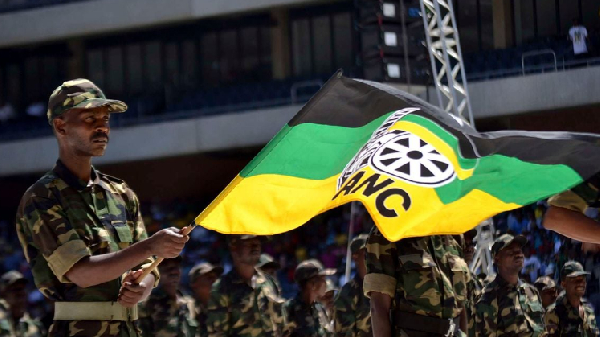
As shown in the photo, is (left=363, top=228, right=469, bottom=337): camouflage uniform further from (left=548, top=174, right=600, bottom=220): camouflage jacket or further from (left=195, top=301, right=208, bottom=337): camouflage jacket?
(left=195, top=301, right=208, bottom=337): camouflage jacket

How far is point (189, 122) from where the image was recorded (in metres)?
25.6

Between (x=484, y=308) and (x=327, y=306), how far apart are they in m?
3.72

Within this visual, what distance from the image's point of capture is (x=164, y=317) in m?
10.5

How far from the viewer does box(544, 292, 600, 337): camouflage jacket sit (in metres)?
11.6

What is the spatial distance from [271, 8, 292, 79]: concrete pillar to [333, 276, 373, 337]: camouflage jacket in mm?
16640

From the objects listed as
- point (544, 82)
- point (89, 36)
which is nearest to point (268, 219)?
point (544, 82)

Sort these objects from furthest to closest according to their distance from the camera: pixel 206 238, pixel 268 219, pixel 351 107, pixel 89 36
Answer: pixel 89 36, pixel 206 238, pixel 351 107, pixel 268 219

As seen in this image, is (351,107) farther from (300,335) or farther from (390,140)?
(300,335)

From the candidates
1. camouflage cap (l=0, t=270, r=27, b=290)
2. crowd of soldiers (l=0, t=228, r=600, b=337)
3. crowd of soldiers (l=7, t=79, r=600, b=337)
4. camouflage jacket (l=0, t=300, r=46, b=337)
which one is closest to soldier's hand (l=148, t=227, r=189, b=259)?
crowd of soldiers (l=7, t=79, r=600, b=337)

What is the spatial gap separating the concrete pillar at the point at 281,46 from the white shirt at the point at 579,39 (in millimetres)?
7373

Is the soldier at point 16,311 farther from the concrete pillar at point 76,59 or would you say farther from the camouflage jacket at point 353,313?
the concrete pillar at point 76,59

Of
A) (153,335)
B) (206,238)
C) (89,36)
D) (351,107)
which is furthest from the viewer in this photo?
(89,36)

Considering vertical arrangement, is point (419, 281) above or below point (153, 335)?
above

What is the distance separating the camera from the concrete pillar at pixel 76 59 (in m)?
30.0
